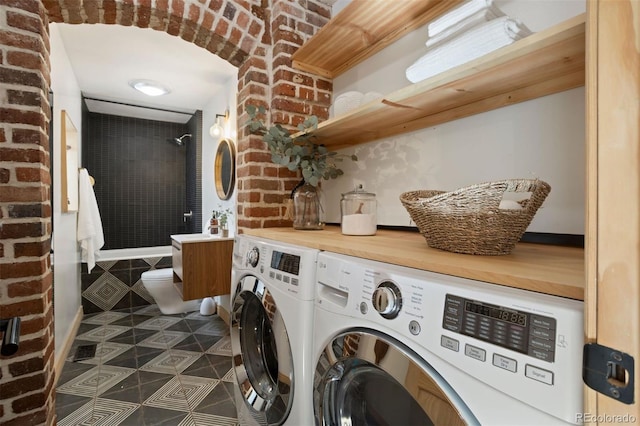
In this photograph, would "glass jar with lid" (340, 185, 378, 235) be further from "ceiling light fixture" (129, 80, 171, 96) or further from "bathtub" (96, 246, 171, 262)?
"bathtub" (96, 246, 171, 262)

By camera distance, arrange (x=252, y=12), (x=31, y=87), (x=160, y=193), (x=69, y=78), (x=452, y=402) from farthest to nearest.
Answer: (x=160, y=193), (x=69, y=78), (x=252, y=12), (x=31, y=87), (x=452, y=402)

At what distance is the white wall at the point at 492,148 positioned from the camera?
0.97 metres

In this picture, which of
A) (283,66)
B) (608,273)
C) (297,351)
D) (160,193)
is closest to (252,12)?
(283,66)

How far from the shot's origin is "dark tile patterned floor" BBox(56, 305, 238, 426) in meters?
1.72

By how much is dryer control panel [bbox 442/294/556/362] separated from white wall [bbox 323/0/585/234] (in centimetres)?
66

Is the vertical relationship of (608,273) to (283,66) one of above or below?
below

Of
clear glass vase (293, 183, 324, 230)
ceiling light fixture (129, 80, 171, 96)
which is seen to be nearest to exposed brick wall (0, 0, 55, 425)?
clear glass vase (293, 183, 324, 230)

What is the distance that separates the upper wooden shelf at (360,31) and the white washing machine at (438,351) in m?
1.20

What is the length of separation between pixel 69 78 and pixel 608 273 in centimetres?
385

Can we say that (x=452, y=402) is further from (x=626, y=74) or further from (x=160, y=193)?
(x=160, y=193)

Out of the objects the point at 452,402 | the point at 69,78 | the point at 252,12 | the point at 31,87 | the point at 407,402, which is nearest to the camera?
the point at 452,402

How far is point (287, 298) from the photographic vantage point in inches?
41.1

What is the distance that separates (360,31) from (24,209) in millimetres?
1696

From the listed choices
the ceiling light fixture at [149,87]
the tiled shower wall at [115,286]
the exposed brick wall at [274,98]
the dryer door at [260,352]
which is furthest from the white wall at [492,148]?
the tiled shower wall at [115,286]
